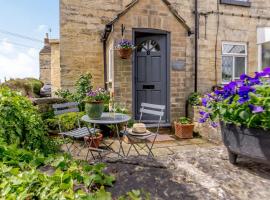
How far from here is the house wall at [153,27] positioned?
6500 millimetres

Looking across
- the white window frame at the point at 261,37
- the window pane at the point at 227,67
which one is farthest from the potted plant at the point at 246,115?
the white window frame at the point at 261,37

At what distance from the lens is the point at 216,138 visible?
5836 millimetres

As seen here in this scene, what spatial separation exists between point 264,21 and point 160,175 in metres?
9.72

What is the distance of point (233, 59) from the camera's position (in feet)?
28.6

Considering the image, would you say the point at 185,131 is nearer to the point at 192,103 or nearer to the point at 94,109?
the point at 192,103

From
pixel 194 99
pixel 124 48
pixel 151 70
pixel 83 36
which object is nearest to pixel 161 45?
pixel 151 70

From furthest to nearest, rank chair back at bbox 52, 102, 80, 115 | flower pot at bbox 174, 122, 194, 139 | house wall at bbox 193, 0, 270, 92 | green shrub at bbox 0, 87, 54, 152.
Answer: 1. house wall at bbox 193, 0, 270, 92
2. flower pot at bbox 174, 122, 194, 139
3. chair back at bbox 52, 102, 80, 115
4. green shrub at bbox 0, 87, 54, 152

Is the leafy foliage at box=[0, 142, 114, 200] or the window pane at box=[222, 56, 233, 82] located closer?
the leafy foliage at box=[0, 142, 114, 200]

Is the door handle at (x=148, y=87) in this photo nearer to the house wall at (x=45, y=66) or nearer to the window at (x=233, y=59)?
the window at (x=233, y=59)

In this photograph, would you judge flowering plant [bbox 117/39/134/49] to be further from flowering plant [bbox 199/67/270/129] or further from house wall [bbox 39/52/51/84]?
house wall [bbox 39/52/51/84]

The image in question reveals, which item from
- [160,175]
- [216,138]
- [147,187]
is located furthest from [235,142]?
[216,138]

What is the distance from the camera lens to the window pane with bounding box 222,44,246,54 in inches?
340

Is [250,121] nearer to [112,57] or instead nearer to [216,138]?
[216,138]

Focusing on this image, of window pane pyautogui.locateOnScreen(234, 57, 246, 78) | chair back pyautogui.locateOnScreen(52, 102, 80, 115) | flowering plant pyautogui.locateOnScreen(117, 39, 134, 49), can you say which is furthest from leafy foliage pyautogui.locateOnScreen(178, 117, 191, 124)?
window pane pyautogui.locateOnScreen(234, 57, 246, 78)
